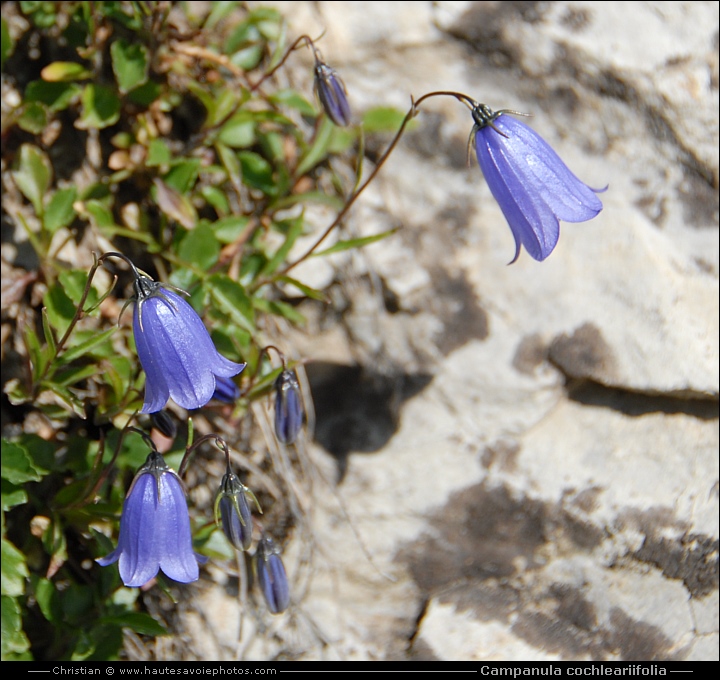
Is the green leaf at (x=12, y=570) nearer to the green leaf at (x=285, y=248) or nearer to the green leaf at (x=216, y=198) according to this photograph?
the green leaf at (x=285, y=248)

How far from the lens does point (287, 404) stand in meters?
2.35

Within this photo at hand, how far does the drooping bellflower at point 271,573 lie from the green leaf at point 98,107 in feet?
5.15

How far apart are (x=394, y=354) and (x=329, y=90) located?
0.99 meters

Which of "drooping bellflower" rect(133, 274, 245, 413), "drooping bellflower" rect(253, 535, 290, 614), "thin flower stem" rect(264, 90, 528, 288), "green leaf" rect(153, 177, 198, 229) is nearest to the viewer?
"drooping bellflower" rect(133, 274, 245, 413)

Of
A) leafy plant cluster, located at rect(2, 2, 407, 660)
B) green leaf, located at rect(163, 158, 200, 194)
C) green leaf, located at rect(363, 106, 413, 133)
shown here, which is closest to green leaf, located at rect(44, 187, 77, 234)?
leafy plant cluster, located at rect(2, 2, 407, 660)

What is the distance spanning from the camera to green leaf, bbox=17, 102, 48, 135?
2689mm

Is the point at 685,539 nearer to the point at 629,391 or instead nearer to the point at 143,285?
the point at 629,391

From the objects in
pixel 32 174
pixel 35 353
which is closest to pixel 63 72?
pixel 32 174

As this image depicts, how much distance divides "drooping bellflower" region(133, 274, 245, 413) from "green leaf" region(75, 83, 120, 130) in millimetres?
1105

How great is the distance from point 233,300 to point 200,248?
28 centimetres

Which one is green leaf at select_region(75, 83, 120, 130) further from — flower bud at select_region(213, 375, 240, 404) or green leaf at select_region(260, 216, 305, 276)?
flower bud at select_region(213, 375, 240, 404)

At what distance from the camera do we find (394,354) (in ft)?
9.72

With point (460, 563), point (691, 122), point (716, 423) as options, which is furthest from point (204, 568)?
point (691, 122)

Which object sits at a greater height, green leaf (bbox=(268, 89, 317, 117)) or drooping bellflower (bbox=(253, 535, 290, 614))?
green leaf (bbox=(268, 89, 317, 117))
